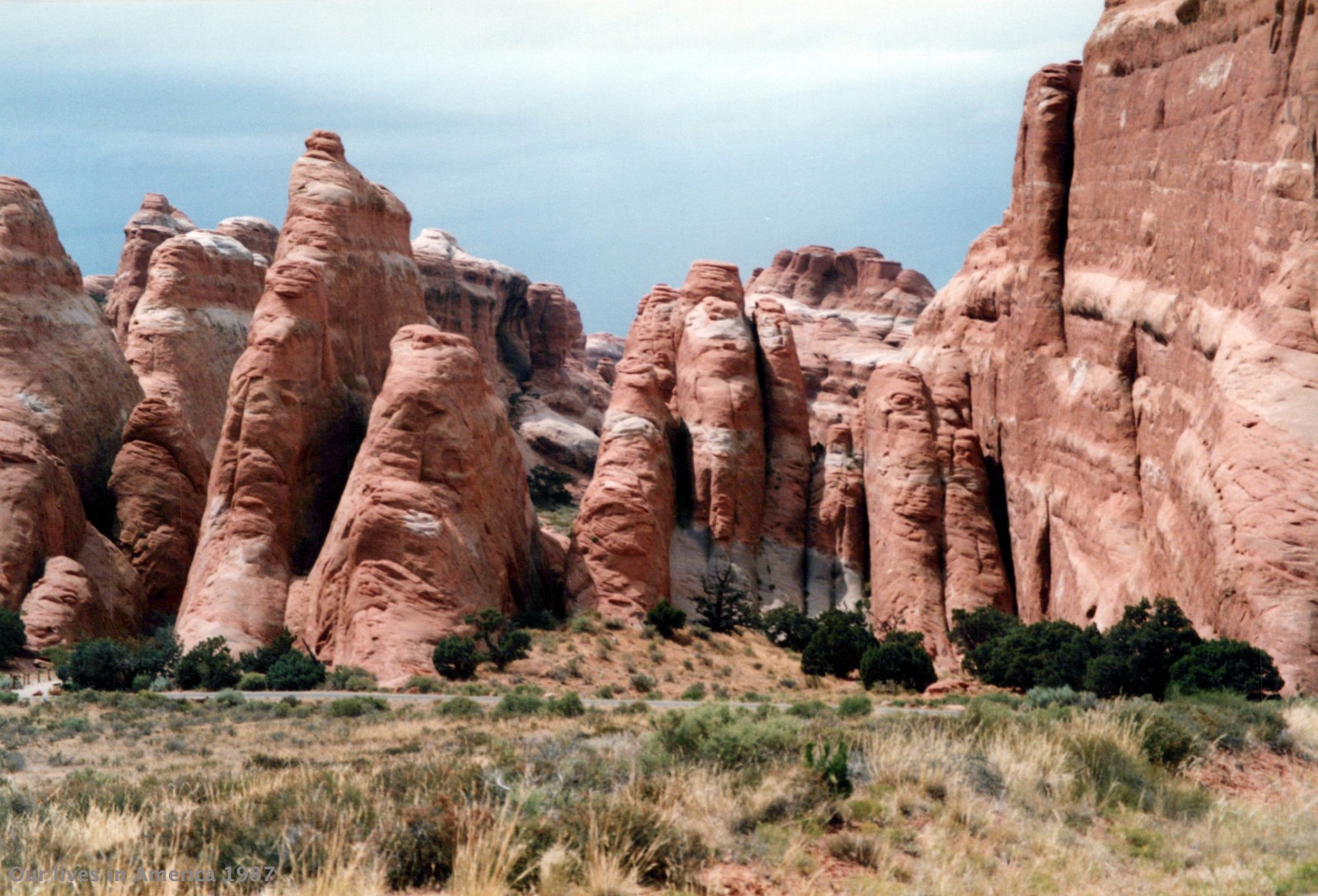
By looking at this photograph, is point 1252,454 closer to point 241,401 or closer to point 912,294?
point 241,401

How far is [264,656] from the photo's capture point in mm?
40594

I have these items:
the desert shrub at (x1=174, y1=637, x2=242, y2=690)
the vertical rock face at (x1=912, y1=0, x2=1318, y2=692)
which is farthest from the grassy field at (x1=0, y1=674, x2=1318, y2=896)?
the desert shrub at (x1=174, y1=637, x2=242, y2=690)

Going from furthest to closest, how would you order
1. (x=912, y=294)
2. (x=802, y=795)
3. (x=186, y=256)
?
(x=912, y=294)
(x=186, y=256)
(x=802, y=795)

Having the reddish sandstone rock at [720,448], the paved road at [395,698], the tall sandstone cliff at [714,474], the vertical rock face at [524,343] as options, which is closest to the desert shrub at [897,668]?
the paved road at [395,698]

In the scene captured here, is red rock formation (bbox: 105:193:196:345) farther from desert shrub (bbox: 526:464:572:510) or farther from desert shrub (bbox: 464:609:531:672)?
desert shrub (bbox: 464:609:531:672)

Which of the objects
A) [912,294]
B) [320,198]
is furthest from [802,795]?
[912,294]

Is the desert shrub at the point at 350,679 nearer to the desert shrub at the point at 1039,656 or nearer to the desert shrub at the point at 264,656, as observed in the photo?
the desert shrub at the point at 264,656

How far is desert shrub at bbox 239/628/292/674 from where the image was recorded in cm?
4034

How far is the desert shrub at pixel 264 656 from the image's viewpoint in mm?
40344

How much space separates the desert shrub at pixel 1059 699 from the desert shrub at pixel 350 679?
1792 centimetres

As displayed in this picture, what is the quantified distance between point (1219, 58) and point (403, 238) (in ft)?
108

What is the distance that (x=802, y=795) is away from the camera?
1472cm

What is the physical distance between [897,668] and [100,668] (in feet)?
69.3

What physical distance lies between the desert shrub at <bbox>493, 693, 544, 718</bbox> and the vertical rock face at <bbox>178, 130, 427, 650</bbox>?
570 inches
